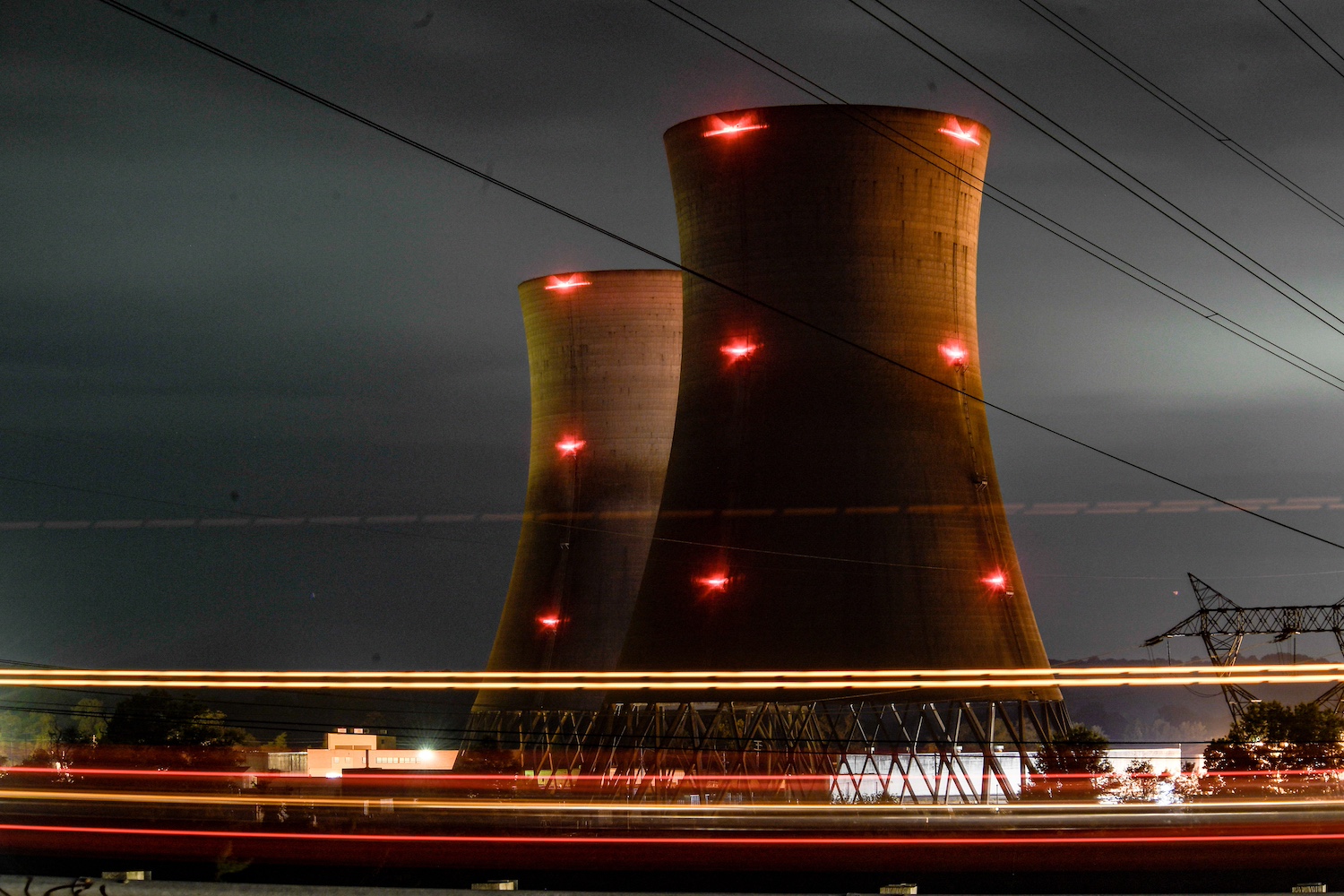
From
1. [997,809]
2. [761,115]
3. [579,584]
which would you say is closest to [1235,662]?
[579,584]

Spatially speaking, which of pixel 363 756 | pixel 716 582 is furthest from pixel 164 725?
pixel 716 582

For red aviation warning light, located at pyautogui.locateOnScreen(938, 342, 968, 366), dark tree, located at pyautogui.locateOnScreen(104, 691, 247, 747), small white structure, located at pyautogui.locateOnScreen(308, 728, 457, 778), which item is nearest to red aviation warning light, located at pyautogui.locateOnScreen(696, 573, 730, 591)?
red aviation warning light, located at pyautogui.locateOnScreen(938, 342, 968, 366)

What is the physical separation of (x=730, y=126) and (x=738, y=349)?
3265mm

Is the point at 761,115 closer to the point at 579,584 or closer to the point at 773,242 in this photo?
the point at 773,242

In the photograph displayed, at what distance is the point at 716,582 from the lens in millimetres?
21844

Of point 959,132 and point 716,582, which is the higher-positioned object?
point 959,132

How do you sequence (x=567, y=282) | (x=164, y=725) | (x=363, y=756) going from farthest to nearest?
(x=363, y=756) < (x=164, y=725) < (x=567, y=282)

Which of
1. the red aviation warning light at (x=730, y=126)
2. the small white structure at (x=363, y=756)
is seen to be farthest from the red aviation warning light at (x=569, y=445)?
the small white structure at (x=363, y=756)

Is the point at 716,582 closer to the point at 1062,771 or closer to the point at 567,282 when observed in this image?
the point at 1062,771

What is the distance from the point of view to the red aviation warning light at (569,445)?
3162 centimetres

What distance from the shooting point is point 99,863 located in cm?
1269

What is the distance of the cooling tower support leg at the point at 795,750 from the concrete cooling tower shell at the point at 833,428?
88cm

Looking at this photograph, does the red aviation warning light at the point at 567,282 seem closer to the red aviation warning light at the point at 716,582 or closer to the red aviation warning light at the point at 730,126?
the red aviation warning light at the point at 730,126

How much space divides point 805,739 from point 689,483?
5643 millimetres
